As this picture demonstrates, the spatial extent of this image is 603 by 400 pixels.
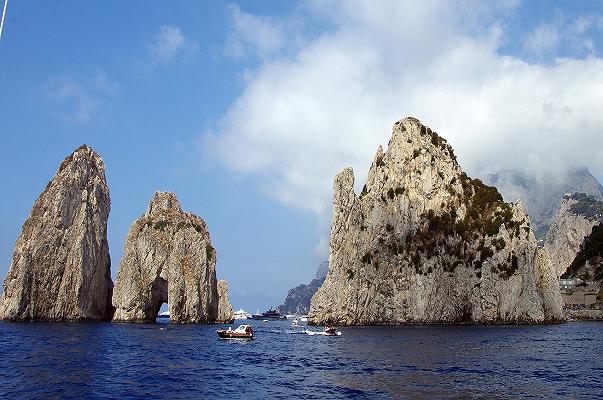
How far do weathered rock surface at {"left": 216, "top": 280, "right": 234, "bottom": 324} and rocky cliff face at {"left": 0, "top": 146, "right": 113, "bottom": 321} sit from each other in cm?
3243

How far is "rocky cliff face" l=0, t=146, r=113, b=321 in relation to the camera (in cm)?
13225

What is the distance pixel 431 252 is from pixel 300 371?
329 ft

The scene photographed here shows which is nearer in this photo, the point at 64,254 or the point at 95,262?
the point at 64,254

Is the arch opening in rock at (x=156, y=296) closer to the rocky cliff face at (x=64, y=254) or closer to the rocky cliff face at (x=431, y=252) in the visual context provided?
the rocky cliff face at (x=64, y=254)

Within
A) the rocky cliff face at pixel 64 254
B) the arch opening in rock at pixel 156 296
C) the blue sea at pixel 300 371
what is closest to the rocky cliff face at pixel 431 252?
the arch opening in rock at pixel 156 296

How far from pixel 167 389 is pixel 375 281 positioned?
4403 inches

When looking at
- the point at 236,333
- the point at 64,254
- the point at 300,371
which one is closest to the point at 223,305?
the point at 64,254

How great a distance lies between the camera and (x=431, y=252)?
143250 millimetres

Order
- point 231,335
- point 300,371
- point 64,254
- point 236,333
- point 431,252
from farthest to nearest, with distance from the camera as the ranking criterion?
point 431,252
point 64,254
point 236,333
point 231,335
point 300,371

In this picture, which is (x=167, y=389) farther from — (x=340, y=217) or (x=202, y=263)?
(x=340, y=217)

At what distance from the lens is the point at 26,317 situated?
131m

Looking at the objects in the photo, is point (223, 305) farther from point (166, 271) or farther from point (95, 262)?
point (95, 262)

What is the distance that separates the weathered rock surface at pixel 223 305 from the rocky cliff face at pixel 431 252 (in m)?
28.1

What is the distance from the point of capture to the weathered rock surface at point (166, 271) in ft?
467
